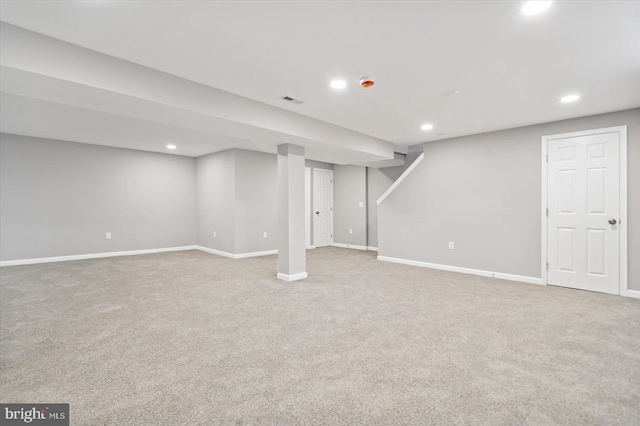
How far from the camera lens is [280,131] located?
4031 mm

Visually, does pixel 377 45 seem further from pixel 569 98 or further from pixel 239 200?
pixel 239 200

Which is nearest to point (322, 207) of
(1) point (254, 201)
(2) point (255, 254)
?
(1) point (254, 201)

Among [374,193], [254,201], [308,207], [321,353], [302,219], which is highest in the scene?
[374,193]

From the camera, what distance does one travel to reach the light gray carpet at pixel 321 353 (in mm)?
1805

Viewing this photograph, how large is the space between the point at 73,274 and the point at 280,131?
14.1 ft

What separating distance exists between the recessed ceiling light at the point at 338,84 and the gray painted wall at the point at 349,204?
4993mm

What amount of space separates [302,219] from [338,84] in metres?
2.34

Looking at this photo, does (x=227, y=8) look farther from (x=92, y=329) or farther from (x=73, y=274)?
(x=73, y=274)

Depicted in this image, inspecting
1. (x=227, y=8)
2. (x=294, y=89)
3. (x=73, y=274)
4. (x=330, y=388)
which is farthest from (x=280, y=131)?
(x=73, y=274)

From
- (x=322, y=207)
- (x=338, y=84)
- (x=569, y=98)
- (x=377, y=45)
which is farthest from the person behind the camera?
(x=322, y=207)

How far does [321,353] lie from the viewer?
2.48 meters

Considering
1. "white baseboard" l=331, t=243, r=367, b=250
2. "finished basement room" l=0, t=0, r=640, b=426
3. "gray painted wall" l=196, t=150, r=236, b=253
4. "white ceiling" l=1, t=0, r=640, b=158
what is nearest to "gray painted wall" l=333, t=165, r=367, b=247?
"white baseboard" l=331, t=243, r=367, b=250

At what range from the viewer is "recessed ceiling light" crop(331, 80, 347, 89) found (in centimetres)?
312

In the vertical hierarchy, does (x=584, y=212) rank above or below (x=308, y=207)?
below
